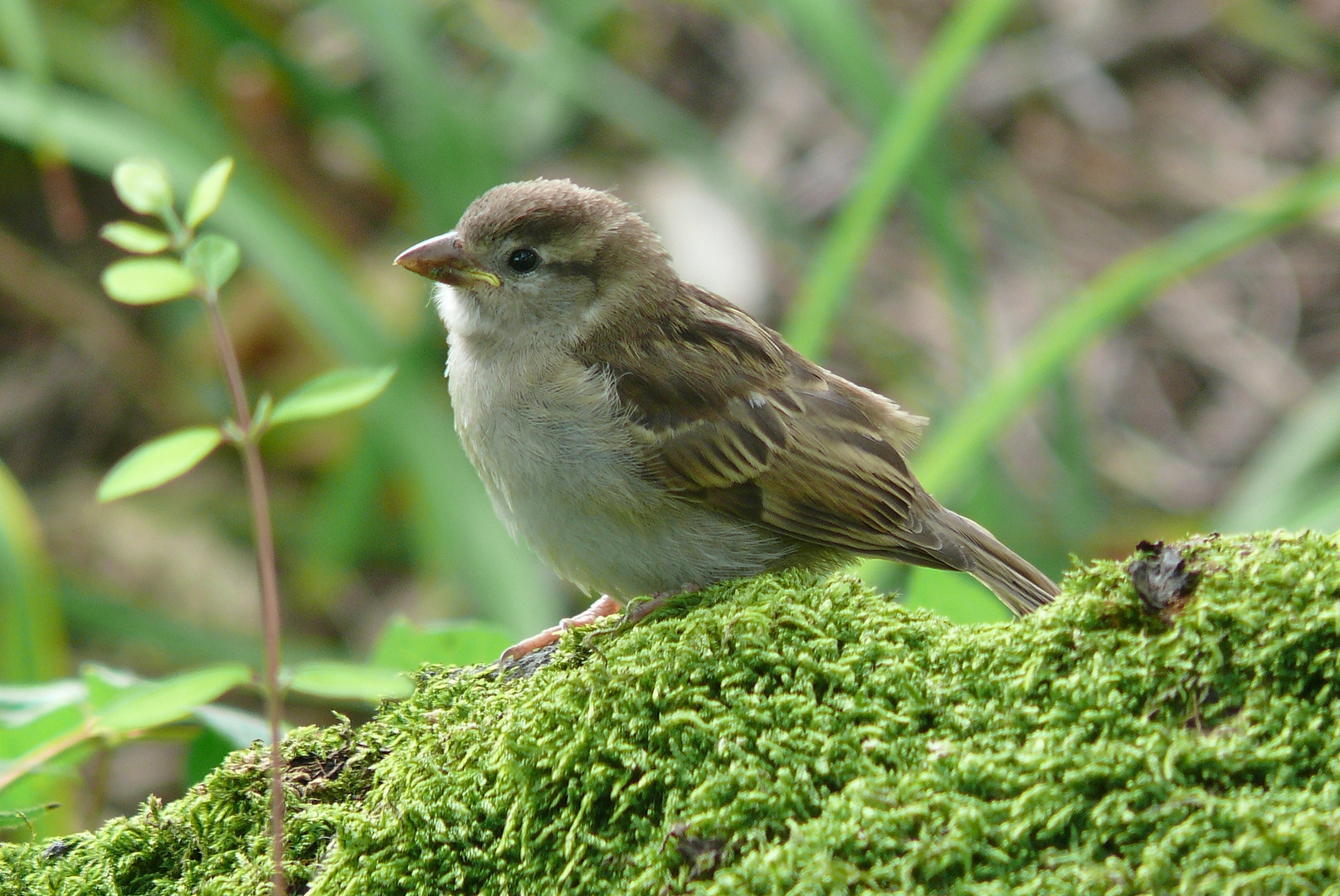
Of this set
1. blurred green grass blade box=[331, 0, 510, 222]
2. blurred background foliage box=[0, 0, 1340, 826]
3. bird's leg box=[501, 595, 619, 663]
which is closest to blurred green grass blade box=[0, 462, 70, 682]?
blurred background foliage box=[0, 0, 1340, 826]

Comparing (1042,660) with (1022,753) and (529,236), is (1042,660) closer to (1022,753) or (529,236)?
(1022,753)

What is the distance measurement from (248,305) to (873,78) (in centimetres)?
330

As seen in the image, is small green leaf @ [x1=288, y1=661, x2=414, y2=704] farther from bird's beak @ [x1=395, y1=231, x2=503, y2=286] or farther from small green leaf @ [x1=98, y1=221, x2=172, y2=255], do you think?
bird's beak @ [x1=395, y1=231, x2=503, y2=286]

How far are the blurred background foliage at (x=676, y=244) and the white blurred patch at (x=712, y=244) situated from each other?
0.07ft

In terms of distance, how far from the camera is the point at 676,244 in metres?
6.11

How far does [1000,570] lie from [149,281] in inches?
72.9

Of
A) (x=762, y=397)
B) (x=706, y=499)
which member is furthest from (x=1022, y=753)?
(x=762, y=397)

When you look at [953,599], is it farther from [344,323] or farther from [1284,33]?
[1284,33]

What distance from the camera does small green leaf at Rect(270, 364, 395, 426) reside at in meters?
1.79

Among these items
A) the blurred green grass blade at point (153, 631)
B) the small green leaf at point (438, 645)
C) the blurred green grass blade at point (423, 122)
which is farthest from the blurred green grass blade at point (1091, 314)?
the blurred green grass blade at point (153, 631)

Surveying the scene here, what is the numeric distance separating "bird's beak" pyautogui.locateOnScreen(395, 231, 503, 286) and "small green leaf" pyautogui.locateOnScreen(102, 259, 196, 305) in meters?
1.28

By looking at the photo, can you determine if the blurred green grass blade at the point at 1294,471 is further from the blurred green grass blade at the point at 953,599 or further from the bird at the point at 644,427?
the blurred green grass blade at the point at 953,599

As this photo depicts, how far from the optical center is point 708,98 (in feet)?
25.3

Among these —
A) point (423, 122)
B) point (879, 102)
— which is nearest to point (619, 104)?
point (423, 122)
